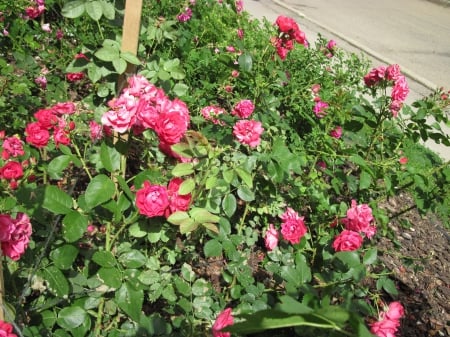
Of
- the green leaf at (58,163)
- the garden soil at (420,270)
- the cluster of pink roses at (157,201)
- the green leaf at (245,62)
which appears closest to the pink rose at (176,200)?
the cluster of pink roses at (157,201)

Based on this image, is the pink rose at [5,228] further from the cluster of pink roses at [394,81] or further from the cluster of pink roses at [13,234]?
the cluster of pink roses at [394,81]

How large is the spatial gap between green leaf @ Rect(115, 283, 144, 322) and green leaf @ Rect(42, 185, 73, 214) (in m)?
0.28

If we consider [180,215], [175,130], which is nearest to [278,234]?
[180,215]

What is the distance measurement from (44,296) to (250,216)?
3.87 feet

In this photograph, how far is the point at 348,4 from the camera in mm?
10086

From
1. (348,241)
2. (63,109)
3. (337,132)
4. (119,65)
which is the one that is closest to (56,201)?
(119,65)

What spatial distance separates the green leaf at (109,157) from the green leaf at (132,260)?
0.88 feet

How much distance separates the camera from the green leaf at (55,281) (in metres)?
1.11

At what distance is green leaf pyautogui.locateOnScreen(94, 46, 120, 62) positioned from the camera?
134 centimetres

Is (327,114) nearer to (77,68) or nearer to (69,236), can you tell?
(77,68)

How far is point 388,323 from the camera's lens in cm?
129

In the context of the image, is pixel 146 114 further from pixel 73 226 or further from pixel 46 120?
pixel 46 120

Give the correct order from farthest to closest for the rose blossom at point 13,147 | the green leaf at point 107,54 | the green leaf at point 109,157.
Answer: the rose blossom at point 13,147, the green leaf at point 107,54, the green leaf at point 109,157

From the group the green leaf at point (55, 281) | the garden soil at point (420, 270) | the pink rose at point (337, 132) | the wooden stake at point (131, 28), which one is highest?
the wooden stake at point (131, 28)
